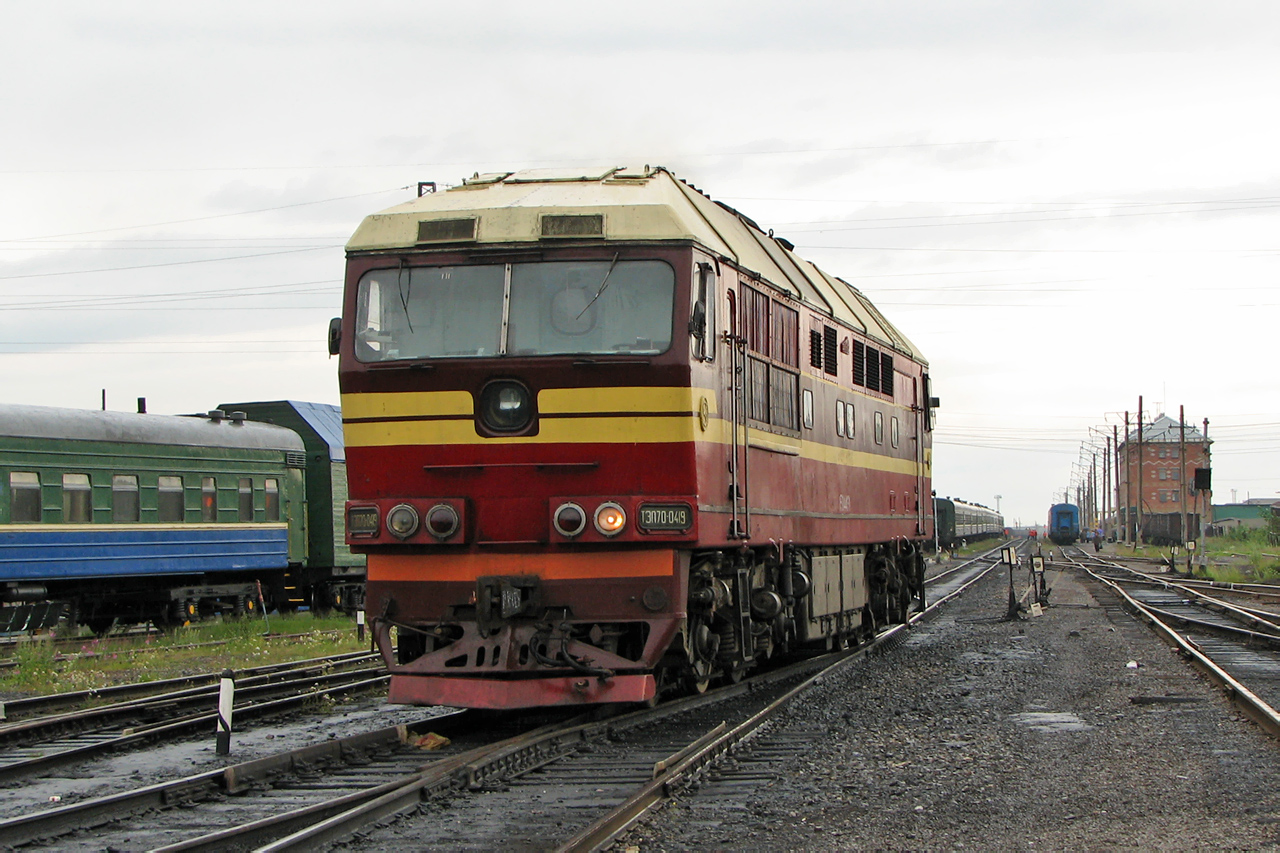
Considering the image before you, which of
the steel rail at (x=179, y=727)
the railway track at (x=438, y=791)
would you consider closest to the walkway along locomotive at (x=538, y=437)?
the railway track at (x=438, y=791)

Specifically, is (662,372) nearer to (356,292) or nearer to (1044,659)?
(356,292)

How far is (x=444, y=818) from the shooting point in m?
7.44

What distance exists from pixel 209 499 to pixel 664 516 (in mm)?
14637

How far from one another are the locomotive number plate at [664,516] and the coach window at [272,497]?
15.5 m

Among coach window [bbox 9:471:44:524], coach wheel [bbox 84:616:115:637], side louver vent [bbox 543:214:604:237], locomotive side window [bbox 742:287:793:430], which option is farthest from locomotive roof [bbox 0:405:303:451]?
side louver vent [bbox 543:214:604:237]

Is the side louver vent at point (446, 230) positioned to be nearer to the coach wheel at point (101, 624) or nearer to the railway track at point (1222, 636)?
the railway track at point (1222, 636)

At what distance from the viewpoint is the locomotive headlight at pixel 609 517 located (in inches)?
377

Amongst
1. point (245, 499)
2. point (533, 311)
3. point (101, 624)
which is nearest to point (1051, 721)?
point (533, 311)

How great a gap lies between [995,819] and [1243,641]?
13341mm

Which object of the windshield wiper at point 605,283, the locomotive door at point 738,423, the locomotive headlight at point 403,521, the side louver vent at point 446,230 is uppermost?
the side louver vent at point 446,230

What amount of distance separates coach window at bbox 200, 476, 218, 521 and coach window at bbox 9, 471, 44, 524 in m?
3.24

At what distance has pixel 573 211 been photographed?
9.95 metres

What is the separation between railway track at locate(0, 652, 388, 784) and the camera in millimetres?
10031

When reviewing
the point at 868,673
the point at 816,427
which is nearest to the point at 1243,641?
the point at 868,673
